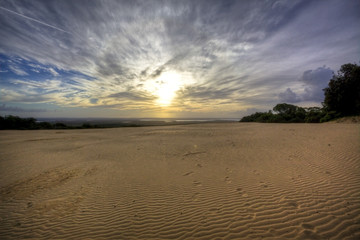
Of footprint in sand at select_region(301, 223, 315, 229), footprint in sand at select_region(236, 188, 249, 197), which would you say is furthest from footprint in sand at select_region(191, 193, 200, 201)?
footprint in sand at select_region(301, 223, 315, 229)

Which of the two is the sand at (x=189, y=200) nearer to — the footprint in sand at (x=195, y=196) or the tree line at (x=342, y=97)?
the footprint in sand at (x=195, y=196)

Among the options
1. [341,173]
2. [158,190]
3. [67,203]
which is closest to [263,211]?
[158,190]

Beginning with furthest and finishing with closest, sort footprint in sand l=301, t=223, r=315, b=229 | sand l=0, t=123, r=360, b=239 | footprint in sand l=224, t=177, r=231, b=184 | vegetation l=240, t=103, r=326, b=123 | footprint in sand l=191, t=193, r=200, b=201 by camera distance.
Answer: vegetation l=240, t=103, r=326, b=123 → footprint in sand l=224, t=177, r=231, b=184 → footprint in sand l=191, t=193, r=200, b=201 → sand l=0, t=123, r=360, b=239 → footprint in sand l=301, t=223, r=315, b=229

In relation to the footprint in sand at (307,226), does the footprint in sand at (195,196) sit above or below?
below

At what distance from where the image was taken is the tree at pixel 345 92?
26.2m

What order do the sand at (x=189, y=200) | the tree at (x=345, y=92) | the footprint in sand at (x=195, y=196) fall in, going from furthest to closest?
the tree at (x=345, y=92)
the footprint in sand at (x=195, y=196)
the sand at (x=189, y=200)

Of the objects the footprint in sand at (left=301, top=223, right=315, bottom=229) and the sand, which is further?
the sand

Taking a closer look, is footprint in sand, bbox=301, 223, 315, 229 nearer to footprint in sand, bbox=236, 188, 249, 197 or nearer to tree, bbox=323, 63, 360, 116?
footprint in sand, bbox=236, 188, 249, 197

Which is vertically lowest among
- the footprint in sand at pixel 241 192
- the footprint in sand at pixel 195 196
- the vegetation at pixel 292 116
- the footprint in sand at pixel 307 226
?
the footprint in sand at pixel 195 196

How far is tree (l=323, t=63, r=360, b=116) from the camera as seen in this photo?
2623cm

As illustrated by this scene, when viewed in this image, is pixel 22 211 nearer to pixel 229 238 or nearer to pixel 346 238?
pixel 229 238

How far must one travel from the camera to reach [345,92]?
27.1 meters

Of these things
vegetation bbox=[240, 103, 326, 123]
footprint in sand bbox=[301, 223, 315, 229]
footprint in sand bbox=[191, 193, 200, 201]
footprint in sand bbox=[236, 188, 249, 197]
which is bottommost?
footprint in sand bbox=[191, 193, 200, 201]

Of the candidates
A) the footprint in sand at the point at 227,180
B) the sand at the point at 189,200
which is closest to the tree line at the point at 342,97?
the sand at the point at 189,200
